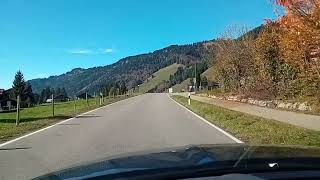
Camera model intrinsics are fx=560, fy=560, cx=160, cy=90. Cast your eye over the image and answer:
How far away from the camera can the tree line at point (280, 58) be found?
25.0 m

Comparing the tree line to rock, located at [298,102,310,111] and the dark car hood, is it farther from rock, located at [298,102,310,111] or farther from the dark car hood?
the dark car hood

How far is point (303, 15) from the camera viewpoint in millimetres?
24719

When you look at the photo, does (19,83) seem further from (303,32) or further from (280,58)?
(303,32)

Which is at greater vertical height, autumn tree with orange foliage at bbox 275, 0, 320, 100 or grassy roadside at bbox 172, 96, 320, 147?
autumn tree with orange foliage at bbox 275, 0, 320, 100

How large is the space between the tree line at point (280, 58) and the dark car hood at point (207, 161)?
1950cm

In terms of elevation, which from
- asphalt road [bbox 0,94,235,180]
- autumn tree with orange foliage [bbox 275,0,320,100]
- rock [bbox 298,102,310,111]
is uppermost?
autumn tree with orange foliage [bbox 275,0,320,100]

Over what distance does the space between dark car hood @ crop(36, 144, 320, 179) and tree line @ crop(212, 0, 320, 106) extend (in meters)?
19.5

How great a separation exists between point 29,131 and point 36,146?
19.6 feet

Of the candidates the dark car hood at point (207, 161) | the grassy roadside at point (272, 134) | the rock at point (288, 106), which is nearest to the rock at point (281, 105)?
the rock at point (288, 106)

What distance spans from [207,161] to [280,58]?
37.8 metres

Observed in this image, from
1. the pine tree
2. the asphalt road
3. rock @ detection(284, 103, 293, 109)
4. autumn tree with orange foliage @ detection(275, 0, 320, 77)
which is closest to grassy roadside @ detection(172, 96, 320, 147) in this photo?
the asphalt road

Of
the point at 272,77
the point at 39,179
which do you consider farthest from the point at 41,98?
the point at 39,179

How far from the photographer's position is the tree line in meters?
25.0

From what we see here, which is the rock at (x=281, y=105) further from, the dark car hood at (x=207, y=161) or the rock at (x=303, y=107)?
the dark car hood at (x=207, y=161)
